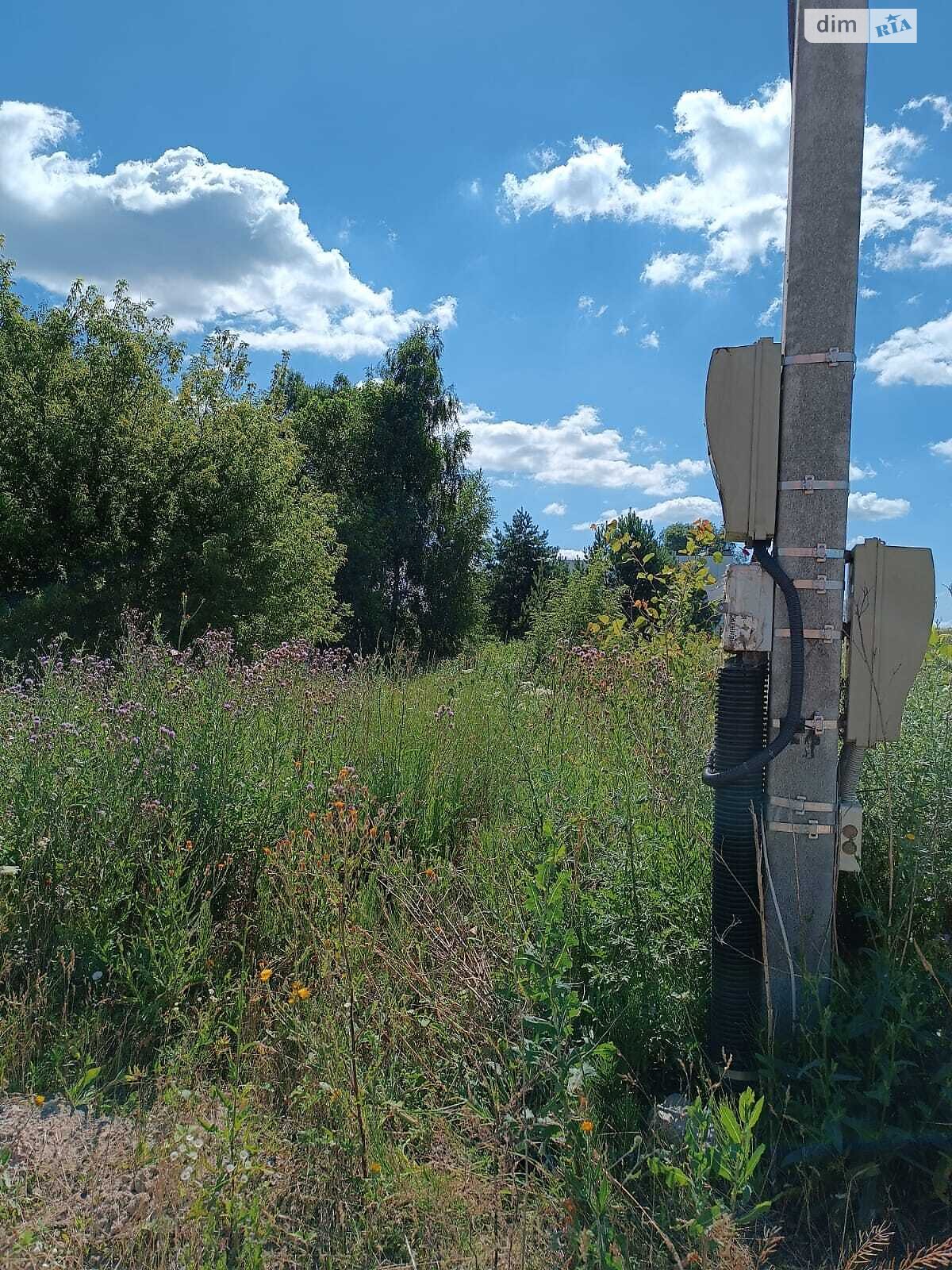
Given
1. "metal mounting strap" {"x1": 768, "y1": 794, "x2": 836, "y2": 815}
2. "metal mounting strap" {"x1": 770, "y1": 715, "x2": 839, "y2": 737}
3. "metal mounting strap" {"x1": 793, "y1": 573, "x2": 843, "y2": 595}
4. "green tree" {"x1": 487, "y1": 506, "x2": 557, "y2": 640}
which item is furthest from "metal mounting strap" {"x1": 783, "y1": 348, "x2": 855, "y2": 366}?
"green tree" {"x1": 487, "y1": 506, "x2": 557, "y2": 640}

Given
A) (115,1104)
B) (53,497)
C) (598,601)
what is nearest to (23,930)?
(115,1104)

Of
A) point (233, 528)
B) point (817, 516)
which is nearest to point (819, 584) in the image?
point (817, 516)

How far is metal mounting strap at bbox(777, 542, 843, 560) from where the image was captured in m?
2.96

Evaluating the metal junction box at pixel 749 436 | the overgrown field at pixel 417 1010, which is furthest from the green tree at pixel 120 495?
the metal junction box at pixel 749 436

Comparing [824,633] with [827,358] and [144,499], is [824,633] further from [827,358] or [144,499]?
[144,499]

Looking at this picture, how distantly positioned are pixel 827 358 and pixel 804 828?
1567 millimetres

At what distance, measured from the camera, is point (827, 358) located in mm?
2986

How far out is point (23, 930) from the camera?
363cm

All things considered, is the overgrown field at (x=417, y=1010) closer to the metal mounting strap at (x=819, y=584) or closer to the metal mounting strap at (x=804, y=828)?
the metal mounting strap at (x=804, y=828)

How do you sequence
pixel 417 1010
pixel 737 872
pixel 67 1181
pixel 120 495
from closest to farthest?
pixel 67 1181, pixel 737 872, pixel 417 1010, pixel 120 495

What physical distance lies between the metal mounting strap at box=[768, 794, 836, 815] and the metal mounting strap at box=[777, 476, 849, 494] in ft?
3.35

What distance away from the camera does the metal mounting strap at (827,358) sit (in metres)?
2.98

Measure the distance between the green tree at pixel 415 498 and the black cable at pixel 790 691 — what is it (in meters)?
29.4

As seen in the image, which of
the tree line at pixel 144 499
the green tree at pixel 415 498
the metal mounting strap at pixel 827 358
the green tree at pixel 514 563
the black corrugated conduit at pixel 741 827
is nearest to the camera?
the black corrugated conduit at pixel 741 827
